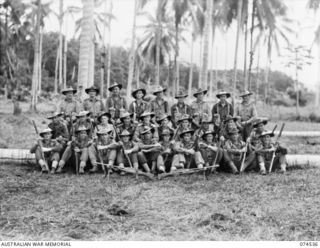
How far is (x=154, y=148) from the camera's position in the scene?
8.10m

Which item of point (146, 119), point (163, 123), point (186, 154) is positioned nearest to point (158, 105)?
point (163, 123)

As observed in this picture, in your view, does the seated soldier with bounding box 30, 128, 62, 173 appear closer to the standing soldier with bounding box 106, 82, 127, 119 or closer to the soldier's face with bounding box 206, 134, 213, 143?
the standing soldier with bounding box 106, 82, 127, 119


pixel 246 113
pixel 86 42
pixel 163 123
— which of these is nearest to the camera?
pixel 163 123

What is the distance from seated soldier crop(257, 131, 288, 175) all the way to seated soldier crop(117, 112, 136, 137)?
2.64 metres

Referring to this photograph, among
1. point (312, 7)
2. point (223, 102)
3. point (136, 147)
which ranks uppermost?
point (312, 7)

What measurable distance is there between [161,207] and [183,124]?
2.83 m

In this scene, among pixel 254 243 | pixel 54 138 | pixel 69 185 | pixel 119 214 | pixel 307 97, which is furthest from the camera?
pixel 307 97

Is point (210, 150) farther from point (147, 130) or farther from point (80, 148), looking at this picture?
point (80, 148)

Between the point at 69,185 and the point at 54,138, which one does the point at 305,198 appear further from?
the point at 54,138

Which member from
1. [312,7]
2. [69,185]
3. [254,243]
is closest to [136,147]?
[69,185]

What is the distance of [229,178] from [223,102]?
2017 mm

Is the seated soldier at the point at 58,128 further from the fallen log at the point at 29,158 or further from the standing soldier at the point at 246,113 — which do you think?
the standing soldier at the point at 246,113

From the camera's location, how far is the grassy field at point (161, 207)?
4.97 m

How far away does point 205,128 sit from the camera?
28.5ft
